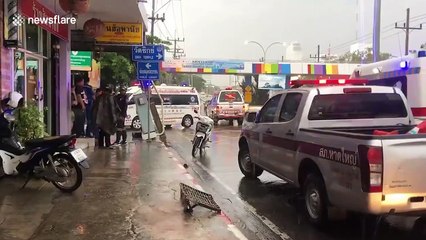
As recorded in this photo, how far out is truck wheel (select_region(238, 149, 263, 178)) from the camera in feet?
33.7

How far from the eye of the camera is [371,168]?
17.5 ft

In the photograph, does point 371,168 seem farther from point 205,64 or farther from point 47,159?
point 205,64

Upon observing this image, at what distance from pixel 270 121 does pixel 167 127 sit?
1920 cm

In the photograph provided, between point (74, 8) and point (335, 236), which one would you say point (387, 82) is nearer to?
A: point (335, 236)

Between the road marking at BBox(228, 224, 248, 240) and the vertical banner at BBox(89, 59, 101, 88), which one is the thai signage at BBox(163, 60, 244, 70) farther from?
the road marking at BBox(228, 224, 248, 240)

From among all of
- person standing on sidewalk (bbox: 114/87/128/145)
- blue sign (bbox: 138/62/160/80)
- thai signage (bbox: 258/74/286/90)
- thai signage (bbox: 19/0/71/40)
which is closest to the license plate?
thai signage (bbox: 19/0/71/40)

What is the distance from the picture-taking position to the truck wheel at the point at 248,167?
1029 centimetres

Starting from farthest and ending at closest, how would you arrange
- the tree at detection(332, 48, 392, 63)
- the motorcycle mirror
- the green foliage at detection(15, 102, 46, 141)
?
the tree at detection(332, 48, 392, 63) < the green foliage at detection(15, 102, 46, 141) < the motorcycle mirror

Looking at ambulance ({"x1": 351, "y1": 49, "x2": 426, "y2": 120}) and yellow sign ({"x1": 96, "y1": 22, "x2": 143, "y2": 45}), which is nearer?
ambulance ({"x1": 351, "y1": 49, "x2": 426, "y2": 120})

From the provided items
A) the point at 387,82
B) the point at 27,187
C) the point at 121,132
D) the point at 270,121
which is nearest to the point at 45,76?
the point at 121,132

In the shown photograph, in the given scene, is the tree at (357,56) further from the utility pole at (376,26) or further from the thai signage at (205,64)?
the utility pole at (376,26)

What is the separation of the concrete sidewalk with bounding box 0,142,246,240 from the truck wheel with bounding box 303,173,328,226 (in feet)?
3.47

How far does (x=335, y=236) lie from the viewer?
621 centimetres

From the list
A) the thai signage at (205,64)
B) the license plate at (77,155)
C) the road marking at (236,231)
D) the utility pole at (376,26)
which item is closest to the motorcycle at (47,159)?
the license plate at (77,155)
